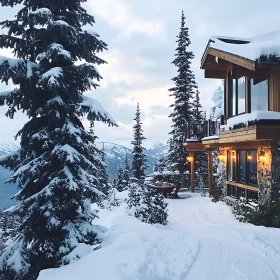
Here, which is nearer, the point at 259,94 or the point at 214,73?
the point at 259,94

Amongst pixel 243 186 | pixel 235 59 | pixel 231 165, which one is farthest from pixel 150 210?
pixel 235 59

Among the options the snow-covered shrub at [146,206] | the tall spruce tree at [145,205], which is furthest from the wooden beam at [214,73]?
the snow-covered shrub at [146,206]

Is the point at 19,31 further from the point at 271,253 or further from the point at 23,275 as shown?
the point at 271,253

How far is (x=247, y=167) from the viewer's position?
12914 millimetres

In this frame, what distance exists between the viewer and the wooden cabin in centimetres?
951

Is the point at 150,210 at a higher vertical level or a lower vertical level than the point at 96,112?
lower

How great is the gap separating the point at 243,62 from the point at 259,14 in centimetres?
1286

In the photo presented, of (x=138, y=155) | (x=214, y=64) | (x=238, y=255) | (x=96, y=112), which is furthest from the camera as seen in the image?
(x=138, y=155)

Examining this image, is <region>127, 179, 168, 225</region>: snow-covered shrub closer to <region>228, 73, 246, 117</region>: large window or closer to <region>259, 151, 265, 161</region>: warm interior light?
<region>259, 151, 265, 161</region>: warm interior light

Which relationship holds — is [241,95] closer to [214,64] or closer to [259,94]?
[259,94]

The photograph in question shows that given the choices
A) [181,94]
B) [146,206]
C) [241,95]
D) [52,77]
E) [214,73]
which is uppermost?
[181,94]

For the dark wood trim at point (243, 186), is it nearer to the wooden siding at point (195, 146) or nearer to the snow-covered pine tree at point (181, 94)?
the wooden siding at point (195, 146)

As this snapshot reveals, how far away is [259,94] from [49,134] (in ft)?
25.0

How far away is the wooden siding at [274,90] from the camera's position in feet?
33.1
